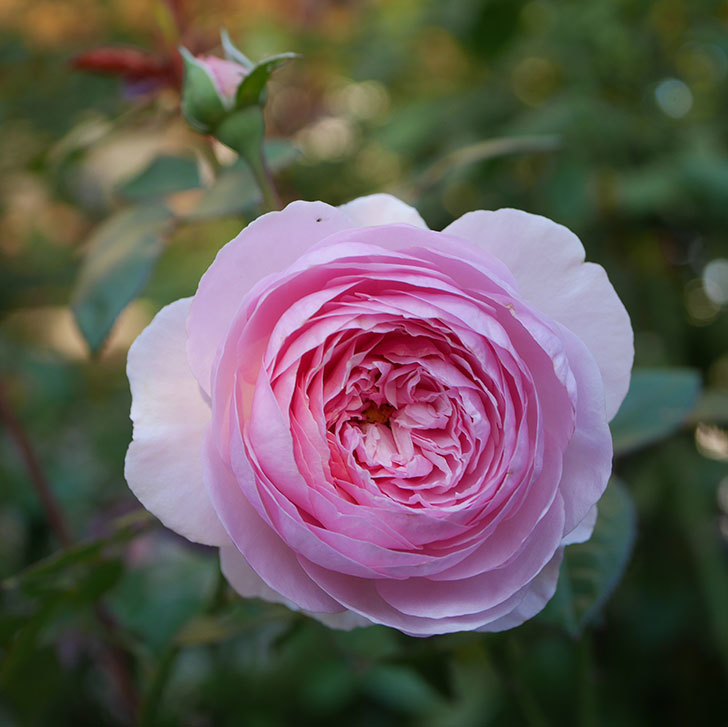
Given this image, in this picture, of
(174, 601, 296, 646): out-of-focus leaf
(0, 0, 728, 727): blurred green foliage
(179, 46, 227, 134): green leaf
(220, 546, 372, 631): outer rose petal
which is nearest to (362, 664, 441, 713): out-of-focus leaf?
(0, 0, 728, 727): blurred green foliage

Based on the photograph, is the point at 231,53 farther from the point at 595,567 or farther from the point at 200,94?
the point at 595,567

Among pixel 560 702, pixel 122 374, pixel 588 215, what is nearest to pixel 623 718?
pixel 560 702

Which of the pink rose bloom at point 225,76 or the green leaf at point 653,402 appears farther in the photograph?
the green leaf at point 653,402

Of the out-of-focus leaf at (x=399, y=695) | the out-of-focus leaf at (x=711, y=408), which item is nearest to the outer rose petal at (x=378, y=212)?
the out-of-focus leaf at (x=711, y=408)

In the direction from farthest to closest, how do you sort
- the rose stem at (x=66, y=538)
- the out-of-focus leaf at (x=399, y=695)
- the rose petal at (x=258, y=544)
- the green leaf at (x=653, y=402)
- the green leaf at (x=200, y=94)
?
the out-of-focus leaf at (x=399, y=695)
the rose stem at (x=66, y=538)
the green leaf at (x=653, y=402)
the green leaf at (x=200, y=94)
the rose petal at (x=258, y=544)

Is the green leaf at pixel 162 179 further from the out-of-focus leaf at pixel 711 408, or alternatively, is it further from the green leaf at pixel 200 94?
the out-of-focus leaf at pixel 711 408

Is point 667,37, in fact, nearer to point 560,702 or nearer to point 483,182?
point 483,182
